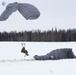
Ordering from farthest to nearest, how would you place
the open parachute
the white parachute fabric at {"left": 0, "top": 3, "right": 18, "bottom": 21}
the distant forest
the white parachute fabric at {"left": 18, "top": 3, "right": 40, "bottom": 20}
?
the distant forest < the white parachute fabric at {"left": 0, "top": 3, "right": 18, "bottom": 21} < the open parachute < the white parachute fabric at {"left": 18, "top": 3, "right": 40, "bottom": 20}

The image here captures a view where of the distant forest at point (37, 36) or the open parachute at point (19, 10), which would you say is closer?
the open parachute at point (19, 10)

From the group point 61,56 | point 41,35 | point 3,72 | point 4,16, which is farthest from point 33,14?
point 41,35

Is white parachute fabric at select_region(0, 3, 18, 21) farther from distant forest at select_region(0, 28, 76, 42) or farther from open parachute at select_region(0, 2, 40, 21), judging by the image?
distant forest at select_region(0, 28, 76, 42)

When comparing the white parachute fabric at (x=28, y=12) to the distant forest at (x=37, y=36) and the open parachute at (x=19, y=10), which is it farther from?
the distant forest at (x=37, y=36)

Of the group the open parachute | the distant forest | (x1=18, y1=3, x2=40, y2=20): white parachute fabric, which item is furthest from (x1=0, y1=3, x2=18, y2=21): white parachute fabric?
the distant forest

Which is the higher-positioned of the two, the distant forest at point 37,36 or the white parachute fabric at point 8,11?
the white parachute fabric at point 8,11

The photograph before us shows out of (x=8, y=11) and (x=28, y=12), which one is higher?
(x=8, y=11)

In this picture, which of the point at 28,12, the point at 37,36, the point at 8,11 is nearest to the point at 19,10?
the point at 8,11

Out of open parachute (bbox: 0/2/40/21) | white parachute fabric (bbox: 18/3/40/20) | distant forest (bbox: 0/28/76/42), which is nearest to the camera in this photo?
white parachute fabric (bbox: 18/3/40/20)

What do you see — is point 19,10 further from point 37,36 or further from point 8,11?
point 37,36

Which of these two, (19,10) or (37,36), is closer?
(19,10)

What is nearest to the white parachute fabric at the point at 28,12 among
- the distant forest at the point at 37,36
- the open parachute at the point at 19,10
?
the open parachute at the point at 19,10

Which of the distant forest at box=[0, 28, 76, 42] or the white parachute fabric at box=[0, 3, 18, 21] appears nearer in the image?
the white parachute fabric at box=[0, 3, 18, 21]

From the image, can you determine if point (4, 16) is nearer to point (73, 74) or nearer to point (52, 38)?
point (73, 74)
